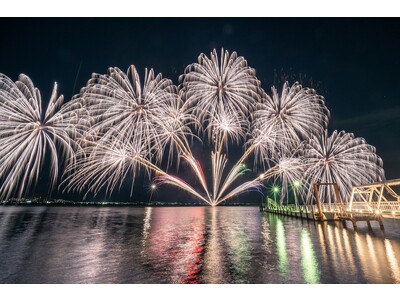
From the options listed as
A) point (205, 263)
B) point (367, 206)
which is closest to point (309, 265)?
point (205, 263)

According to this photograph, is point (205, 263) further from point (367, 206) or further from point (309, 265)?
point (367, 206)

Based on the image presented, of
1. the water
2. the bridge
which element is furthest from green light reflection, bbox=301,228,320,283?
the bridge

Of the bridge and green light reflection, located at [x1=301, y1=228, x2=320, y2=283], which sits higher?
the bridge

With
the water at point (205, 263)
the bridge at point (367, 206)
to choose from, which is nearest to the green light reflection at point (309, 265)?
the water at point (205, 263)

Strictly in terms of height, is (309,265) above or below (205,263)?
above

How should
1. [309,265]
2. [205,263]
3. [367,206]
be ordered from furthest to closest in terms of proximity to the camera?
[367,206] → [205,263] → [309,265]

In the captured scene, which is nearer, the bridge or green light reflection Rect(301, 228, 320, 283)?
green light reflection Rect(301, 228, 320, 283)

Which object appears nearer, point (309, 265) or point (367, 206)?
point (309, 265)

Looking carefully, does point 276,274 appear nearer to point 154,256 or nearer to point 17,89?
point 154,256

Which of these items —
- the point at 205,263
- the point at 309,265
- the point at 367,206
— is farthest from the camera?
the point at 367,206

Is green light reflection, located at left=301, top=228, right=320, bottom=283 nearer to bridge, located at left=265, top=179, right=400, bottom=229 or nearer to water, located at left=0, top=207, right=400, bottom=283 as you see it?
water, located at left=0, top=207, right=400, bottom=283

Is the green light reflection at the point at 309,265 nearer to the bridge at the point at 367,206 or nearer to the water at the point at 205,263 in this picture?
the water at the point at 205,263
